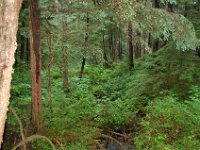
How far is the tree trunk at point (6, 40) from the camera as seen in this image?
111 inches

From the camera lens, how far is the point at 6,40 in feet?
9.26

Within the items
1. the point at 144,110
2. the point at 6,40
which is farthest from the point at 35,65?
the point at 6,40

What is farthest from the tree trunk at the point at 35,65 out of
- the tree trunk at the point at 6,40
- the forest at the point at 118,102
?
the tree trunk at the point at 6,40

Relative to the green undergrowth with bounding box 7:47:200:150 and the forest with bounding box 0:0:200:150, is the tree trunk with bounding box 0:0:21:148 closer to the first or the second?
the forest with bounding box 0:0:200:150

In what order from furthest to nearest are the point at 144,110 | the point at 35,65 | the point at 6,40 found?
the point at 144,110
the point at 35,65
the point at 6,40

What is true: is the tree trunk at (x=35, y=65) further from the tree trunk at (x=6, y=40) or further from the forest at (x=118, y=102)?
the tree trunk at (x=6, y=40)

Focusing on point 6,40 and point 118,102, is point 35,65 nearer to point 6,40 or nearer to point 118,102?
point 118,102

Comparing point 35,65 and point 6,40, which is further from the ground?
point 6,40

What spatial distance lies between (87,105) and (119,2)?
653 centimetres

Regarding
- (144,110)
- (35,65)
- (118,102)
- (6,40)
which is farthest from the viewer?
(118,102)

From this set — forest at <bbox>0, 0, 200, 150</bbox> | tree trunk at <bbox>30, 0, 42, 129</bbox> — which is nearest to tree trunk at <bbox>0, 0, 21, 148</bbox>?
forest at <bbox>0, 0, 200, 150</bbox>

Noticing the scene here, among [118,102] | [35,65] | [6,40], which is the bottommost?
[118,102]

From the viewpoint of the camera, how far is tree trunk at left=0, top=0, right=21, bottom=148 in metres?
→ 2.81

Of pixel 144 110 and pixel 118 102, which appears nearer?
pixel 144 110
